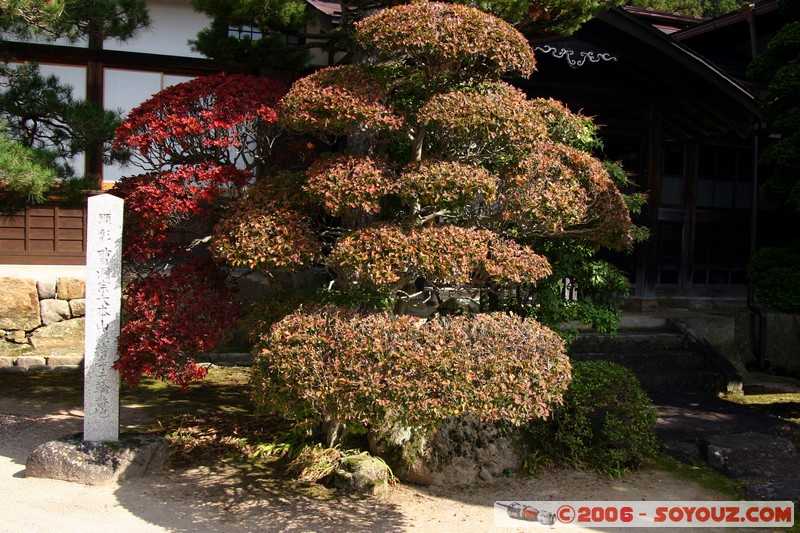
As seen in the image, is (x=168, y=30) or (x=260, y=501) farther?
(x=168, y=30)

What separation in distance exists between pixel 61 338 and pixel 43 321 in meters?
0.36

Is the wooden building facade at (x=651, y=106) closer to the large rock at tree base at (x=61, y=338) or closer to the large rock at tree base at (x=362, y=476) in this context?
the large rock at tree base at (x=61, y=338)

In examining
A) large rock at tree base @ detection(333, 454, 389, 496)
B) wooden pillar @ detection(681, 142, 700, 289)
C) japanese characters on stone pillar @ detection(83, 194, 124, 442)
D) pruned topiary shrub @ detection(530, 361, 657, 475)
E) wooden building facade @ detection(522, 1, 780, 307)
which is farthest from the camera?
wooden pillar @ detection(681, 142, 700, 289)

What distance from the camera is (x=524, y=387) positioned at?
194 inches

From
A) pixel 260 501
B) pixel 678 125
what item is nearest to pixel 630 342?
pixel 678 125

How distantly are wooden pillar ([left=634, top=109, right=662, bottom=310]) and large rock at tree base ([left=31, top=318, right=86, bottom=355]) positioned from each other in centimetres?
871

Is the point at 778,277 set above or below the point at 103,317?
above

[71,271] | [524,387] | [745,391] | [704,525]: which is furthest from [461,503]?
[71,271]

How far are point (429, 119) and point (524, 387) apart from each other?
7.22 ft

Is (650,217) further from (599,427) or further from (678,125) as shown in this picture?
(599,427)

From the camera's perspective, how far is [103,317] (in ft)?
19.8

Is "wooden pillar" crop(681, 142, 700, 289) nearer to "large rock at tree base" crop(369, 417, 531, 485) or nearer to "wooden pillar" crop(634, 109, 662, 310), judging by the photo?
"wooden pillar" crop(634, 109, 662, 310)

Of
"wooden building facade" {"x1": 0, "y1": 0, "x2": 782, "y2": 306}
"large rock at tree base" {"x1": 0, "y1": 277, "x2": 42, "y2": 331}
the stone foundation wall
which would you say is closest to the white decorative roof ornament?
"wooden building facade" {"x1": 0, "y1": 0, "x2": 782, "y2": 306}

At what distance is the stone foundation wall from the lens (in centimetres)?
1019
